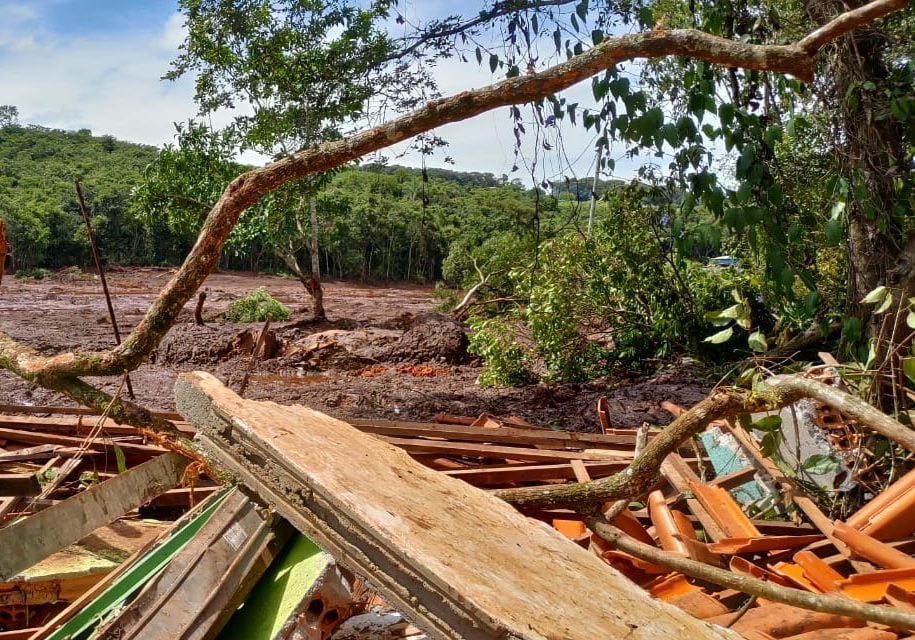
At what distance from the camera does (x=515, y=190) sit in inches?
1612

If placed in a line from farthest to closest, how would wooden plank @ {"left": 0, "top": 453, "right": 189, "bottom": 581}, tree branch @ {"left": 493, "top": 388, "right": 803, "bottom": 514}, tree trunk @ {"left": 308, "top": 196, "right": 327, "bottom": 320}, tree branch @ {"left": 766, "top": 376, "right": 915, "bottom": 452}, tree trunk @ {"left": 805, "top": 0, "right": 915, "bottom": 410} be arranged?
tree trunk @ {"left": 308, "top": 196, "right": 327, "bottom": 320} → tree trunk @ {"left": 805, "top": 0, "right": 915, "bottom": 410} → tree branch @ {"left": 493, "top": 388, "right": 803, "bottom": 514} → tree branch @ {"left": 766, "top": 376, "right": 915, "bottom": 452} → wooden plank @ {"left": 0, "top": 453, "right": 189, "bottom": 581}

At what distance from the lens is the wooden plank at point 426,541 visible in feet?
4.24

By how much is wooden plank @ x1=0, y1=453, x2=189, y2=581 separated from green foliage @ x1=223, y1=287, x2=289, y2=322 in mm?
14613

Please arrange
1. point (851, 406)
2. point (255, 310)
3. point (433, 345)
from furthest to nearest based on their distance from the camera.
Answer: point (255, 310) → point (433, 345) → point (851, 406)

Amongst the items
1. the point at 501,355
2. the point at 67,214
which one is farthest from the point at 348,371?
the point at 67,214

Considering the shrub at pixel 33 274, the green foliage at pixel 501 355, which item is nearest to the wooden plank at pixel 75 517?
the green foliage at pixel 501 355

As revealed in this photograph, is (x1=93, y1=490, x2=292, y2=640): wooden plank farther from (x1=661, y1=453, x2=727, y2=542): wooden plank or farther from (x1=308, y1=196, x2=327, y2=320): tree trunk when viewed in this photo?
(x1=308, y1=196, x2=327, y2=320): tree trunk

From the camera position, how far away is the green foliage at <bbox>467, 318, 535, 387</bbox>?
32.7 ft

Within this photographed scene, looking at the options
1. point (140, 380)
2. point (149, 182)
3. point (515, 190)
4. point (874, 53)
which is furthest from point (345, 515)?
point (515, 190)

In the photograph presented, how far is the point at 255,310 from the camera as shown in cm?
A: 1703

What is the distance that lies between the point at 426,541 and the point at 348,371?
426 inches

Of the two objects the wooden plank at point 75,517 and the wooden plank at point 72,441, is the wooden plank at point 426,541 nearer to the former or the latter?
the wooden plank at point 75,517

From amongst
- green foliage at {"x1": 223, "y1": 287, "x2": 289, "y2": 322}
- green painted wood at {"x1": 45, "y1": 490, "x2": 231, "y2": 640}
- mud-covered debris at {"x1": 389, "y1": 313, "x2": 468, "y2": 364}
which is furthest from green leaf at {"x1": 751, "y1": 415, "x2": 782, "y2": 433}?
green foliage at {"x1": 223, "y1": 287, "x2": 289, "y2": 322}

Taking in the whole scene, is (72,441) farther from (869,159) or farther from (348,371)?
(348,371)
